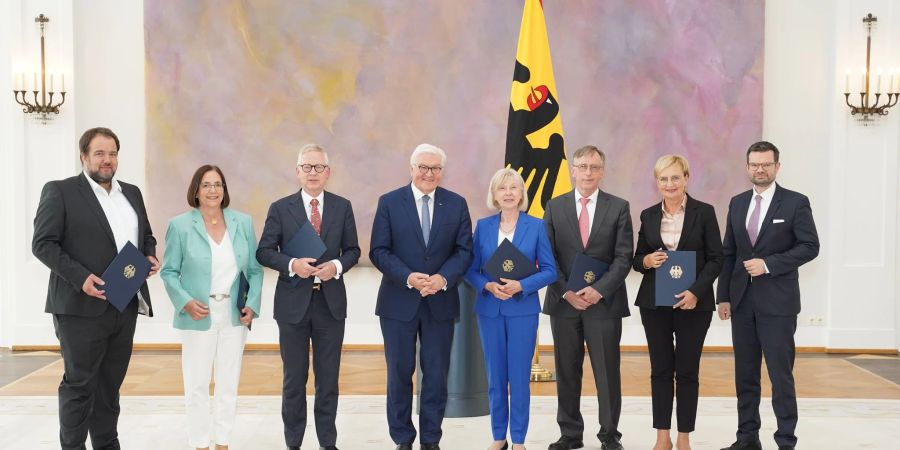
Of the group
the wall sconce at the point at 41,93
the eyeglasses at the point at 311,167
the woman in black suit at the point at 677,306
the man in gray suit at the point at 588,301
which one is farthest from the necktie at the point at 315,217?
the wall sconce at the point at 41,93

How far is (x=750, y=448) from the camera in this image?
4438 millimetres

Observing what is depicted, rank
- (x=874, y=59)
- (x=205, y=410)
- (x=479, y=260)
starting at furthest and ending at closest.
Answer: (x=874, y=59) < (x=479, y=260) < (x=205, y=410)

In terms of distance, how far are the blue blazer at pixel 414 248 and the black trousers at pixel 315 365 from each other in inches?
11.2

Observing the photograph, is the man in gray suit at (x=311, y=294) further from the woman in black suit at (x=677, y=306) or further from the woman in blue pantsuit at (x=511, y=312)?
the woman in black suit at (x=677, y=306)

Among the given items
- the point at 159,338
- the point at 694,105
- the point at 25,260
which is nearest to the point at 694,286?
the point at 694,105

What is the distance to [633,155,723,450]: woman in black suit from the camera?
4266 mm

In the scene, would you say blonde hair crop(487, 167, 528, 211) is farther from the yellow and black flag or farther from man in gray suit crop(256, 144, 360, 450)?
the yellow and black flag

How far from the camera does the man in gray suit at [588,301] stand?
4.38 m

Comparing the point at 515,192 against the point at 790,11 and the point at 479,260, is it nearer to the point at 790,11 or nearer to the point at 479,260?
the point at 479,260

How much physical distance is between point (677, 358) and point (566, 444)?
0.75m

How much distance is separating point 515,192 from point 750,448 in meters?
1.86

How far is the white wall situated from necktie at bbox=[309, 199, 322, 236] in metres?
3.52

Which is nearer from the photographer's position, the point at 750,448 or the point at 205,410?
the point at 205,410

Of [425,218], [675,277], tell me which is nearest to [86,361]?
[425,218]
